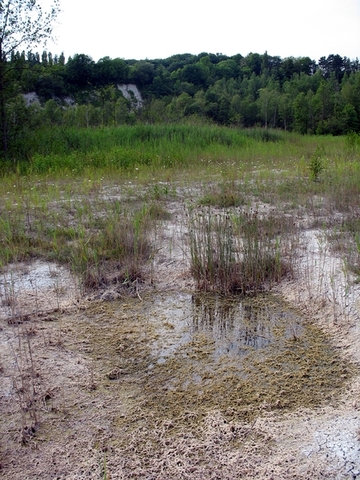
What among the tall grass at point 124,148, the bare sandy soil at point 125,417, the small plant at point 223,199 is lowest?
the bare sandy soil at point 125,417

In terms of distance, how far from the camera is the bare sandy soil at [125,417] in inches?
89.0

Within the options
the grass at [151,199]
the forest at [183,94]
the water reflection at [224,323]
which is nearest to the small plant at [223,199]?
the grass at [151,199]

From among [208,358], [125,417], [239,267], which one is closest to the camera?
[125,417]

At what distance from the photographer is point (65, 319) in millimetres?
3842

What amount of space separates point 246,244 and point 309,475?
2.91 meters

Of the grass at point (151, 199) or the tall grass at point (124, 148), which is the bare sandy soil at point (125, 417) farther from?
the tall grass at point (124, 148)

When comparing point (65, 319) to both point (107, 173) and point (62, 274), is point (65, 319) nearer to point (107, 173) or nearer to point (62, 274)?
point (62, 274)

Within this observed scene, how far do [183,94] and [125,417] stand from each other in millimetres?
35567

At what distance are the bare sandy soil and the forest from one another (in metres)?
8.79

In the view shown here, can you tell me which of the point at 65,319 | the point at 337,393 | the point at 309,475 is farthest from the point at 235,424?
the point at 65,319

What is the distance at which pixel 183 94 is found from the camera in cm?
3584

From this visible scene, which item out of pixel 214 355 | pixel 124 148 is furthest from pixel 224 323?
pixel 124 148

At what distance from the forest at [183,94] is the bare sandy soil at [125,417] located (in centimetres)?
879

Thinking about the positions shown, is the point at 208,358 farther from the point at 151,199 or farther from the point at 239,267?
the point at 151,199
